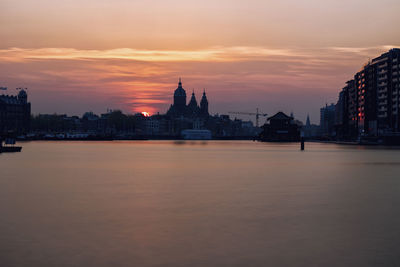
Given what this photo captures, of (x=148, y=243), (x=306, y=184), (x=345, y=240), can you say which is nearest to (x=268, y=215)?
(x=345, y=240)

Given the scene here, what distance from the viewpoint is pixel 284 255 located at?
1959 cm


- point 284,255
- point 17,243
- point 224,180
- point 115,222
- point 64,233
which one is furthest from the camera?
point 224,180

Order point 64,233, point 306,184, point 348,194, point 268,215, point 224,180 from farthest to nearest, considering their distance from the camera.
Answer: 1. point 224,180
2. point 306,184
3. point 348,194
4. point 268,215
5. point 64,233

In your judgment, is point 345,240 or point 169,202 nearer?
point 345,240

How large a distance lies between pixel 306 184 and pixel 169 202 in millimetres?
17166

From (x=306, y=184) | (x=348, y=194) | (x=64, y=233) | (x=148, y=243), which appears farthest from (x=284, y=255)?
(x=306, y=184)

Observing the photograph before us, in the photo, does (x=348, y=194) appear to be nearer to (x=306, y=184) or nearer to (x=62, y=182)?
(x=306, y=184)

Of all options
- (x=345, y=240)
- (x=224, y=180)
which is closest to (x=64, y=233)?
(x=345, y=240)

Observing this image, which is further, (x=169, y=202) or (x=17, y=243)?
(x=169, y=202)

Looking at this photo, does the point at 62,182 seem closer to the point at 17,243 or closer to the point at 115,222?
the point at 115,222

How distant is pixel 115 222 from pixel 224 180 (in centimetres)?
2675

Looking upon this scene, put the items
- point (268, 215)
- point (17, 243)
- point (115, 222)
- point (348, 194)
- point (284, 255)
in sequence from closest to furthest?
point (284, 255) < point (17, 243) < point (115, 222) < point (268, 215) < point (348, 194)

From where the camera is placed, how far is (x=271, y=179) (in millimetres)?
54031

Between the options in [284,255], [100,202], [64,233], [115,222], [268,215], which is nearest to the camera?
[284,255]
